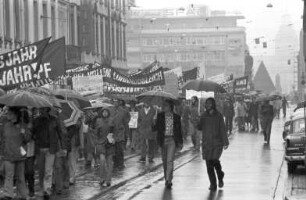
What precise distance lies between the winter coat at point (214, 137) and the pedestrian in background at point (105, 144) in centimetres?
194

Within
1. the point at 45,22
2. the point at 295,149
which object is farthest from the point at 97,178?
the point at 45,22

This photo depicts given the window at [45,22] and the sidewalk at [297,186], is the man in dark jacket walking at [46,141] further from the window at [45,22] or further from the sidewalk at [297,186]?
the window at [45,22]

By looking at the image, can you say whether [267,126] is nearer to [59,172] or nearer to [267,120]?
[267,120]

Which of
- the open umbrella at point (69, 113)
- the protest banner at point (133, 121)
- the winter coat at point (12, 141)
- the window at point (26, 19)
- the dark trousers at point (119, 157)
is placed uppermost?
the window at point (26, 19)

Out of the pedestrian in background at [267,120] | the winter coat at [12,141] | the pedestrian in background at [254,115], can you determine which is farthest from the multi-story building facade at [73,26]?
the winter coat at [12,141]

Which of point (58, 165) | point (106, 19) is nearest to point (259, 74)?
point (106, 19)

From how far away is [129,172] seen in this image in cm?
1945

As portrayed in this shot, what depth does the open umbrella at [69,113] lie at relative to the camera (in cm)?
1554

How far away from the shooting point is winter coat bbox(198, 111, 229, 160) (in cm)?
1541

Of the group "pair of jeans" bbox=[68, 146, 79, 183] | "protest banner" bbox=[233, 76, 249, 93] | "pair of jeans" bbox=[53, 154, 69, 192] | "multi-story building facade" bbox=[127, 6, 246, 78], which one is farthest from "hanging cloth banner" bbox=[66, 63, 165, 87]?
"multi-story building facade" bbox=[127, 6, 246, 78]

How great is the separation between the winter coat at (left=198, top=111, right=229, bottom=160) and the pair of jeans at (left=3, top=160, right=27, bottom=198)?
3.66 metres

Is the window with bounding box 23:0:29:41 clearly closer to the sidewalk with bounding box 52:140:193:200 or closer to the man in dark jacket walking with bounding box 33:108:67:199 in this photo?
the sidewalk with bounding box 52:140:193:200

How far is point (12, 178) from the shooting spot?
528 inches

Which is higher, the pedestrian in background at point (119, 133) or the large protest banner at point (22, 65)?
the large protest banner at point (22, 65)
